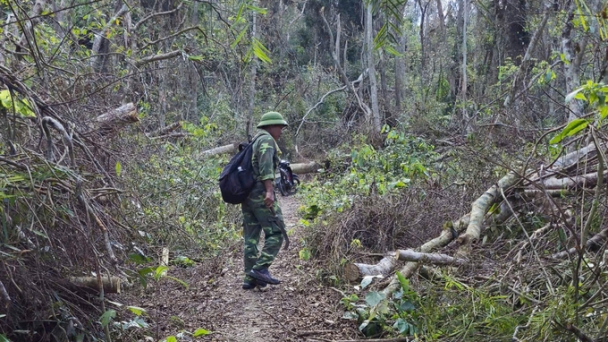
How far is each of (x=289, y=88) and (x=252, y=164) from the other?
18.8 meters

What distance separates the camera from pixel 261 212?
6.41 metres

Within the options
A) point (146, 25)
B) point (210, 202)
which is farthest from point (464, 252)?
point (146, 25)

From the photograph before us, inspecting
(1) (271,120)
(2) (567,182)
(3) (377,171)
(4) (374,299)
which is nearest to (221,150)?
(3) (377,171)

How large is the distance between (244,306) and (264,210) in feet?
→ 3.55

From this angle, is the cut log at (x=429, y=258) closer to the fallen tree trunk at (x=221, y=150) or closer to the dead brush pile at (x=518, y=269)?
the dead brush pile at (x=518, y=269)

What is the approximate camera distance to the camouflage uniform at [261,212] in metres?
6.23

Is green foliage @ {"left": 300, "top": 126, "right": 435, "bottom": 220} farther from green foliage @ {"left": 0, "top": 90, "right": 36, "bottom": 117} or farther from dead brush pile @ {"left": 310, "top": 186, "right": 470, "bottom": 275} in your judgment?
green foliage @ {"left": 0, "top": 90, "right": 36, "bottom": 117}

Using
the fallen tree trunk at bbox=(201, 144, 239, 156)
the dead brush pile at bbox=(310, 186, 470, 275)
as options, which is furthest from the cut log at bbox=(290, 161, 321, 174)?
the dead brush pile at bbox=(310, 186, 470, 275)

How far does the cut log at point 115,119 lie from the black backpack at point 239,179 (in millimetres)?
1331

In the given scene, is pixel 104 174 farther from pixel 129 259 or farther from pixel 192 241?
pixel 192 241

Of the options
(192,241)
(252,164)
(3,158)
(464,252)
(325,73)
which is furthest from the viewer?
(325,73)

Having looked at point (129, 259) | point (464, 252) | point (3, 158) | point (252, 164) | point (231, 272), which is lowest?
point (231, 272)

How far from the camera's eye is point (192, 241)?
8523 mm

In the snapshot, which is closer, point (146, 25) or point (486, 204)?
point (486, 204)
